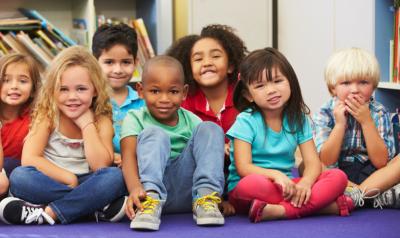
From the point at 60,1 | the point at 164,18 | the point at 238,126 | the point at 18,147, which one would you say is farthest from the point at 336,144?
the point at 60,1

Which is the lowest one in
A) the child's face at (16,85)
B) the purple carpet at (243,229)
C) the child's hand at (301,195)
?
the purple carpet at (243,229)

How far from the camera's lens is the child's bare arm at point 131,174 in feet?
6.27

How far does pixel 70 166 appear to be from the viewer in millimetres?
2100

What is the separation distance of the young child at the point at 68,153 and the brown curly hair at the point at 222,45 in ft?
1.49

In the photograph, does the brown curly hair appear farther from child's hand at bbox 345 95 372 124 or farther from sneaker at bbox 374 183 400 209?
sneaker at bbox 374 183 400 209

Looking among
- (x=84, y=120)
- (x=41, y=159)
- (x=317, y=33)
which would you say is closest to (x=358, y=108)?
(x=84, y=120)

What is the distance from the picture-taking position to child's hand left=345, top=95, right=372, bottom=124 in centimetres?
220

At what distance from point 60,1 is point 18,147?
1.65 metres

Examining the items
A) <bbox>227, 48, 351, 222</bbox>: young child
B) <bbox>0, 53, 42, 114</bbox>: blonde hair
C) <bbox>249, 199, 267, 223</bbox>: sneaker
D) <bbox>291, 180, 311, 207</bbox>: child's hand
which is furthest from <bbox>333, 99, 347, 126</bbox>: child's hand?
<bbox>0, 53, 42, 114</bbox>: blonde hair

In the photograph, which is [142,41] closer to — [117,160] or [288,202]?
[117,160]

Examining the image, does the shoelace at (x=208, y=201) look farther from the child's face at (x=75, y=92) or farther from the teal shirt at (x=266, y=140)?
the child's face at (x=75, y=92)

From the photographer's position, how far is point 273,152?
6.86ft

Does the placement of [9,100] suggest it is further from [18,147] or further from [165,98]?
[165,98]

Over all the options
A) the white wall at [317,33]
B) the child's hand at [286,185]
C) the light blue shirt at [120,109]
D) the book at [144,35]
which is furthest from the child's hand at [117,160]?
the book at [144,35]
